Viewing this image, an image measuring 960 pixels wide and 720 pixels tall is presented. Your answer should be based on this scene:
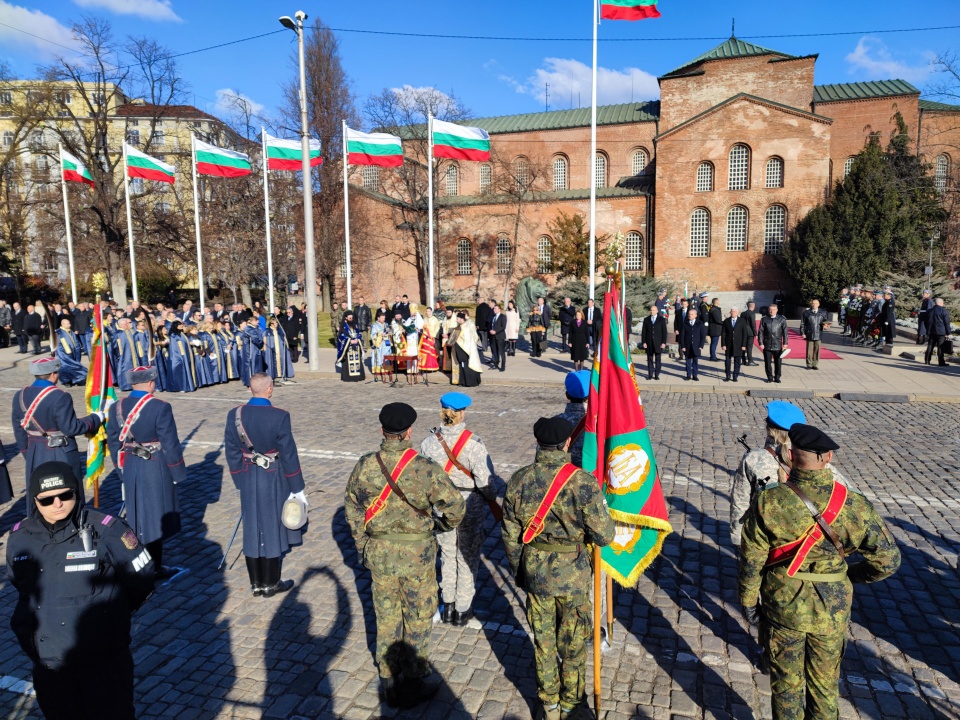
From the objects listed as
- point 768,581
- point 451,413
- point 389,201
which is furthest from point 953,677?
point 389,201

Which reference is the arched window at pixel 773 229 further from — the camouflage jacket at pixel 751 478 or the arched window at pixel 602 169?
the camouflage jacket at pixel 751 478

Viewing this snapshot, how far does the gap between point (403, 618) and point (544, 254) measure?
45.9m

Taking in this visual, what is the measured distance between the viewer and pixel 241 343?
17.0m

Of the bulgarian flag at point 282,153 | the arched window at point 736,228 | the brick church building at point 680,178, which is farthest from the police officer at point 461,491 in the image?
the arched window at point 736,228

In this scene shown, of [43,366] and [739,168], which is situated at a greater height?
[739,168]

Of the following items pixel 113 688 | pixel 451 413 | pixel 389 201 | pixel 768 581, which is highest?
pixel 389 201

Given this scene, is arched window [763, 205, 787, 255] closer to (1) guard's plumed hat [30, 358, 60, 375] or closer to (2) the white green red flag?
(2) the white green red flag

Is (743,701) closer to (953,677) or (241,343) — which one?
(953,677)

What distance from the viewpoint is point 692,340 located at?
16125mm

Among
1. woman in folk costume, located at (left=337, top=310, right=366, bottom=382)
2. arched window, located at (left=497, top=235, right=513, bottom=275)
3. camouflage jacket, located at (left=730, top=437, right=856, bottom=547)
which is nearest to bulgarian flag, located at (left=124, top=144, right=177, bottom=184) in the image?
woman in folk costume, located at (left=337, top=310, right=366, bottom=382)

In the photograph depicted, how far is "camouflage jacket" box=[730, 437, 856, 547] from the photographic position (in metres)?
4.73

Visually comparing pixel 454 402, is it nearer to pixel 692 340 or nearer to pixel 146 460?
pixel 146 460

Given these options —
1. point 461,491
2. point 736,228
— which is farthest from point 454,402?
point 736,228

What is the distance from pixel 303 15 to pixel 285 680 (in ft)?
59.7
